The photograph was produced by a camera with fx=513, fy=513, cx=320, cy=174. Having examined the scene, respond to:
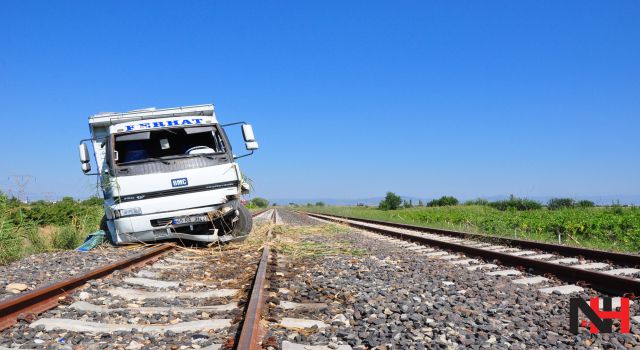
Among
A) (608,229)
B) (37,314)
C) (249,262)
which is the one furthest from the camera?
(608,229)

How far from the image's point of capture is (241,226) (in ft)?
35.1

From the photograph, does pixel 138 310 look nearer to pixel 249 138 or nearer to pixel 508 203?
→ pixel 249 138

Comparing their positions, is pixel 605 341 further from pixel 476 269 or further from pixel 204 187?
pixel 204 187

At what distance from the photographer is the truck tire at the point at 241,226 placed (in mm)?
10528

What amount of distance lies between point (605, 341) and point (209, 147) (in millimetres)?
8342

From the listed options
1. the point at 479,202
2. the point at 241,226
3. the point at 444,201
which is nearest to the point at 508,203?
the point at 479,202

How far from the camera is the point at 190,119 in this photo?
1063 centimetres

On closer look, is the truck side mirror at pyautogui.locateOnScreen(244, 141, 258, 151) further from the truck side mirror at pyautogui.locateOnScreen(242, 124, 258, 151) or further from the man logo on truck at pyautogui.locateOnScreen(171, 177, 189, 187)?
the man logo on truck at pyautogui.locateOnScreen(171, 177, 189, 187)

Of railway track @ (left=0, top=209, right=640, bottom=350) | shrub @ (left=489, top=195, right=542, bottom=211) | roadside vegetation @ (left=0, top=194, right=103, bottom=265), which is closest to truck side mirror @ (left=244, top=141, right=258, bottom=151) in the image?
railway track @ (left=0, top=209, right=640, bottom=350)

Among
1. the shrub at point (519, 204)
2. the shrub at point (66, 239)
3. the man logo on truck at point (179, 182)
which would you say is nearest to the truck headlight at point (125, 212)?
the man logo on truck at point (179, 182)

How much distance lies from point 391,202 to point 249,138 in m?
58.4

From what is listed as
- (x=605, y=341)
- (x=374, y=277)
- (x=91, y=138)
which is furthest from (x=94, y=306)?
(x=91, y=138)

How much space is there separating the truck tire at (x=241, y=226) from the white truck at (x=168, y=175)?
0.07 ft

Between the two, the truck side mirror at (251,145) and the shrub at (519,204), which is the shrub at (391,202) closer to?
the shrub at (519,204)
